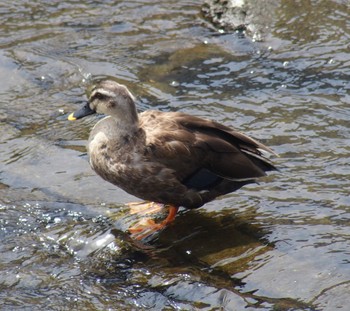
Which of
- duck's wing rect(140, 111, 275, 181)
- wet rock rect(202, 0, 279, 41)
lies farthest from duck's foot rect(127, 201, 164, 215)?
wet rock rect(202, 0, 279, 41)

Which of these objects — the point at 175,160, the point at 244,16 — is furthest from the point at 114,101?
the point at 244,16

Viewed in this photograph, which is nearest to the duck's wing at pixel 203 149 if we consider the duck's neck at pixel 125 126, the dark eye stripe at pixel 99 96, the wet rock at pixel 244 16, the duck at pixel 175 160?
the duck at pixel 175 160

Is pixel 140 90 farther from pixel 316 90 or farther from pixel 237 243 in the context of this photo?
pixel 237 243

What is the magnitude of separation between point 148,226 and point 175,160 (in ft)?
1.83

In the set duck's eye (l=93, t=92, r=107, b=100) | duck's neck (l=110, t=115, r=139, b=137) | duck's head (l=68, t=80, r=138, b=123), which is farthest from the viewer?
duck's eye (l=93, t=92, r=107, b=100)

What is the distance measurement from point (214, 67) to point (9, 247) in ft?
11.8

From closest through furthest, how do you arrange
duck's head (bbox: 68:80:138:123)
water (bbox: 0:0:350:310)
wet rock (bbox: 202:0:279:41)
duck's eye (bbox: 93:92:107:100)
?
water (bbox: 0:0:350:310) < duck's head (bbox: 68:80:138:123) < duck's eye (bbox: 93:92:107:100) < wet rock (bbox: 202:0:279:41)

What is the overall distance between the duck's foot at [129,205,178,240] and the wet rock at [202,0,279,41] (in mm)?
3445

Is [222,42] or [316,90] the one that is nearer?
[316,90]

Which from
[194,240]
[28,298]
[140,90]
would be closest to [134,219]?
[194,240]

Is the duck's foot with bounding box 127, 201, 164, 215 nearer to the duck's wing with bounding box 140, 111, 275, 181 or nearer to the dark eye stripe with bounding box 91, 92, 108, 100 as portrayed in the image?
the duck's wing with bounding box 140, 111, 275, 181

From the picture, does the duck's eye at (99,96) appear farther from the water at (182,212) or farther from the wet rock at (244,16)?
the wet rock at (244,16)

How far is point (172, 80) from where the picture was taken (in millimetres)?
9047

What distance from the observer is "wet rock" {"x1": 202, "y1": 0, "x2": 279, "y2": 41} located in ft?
32.4
